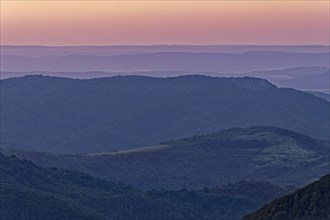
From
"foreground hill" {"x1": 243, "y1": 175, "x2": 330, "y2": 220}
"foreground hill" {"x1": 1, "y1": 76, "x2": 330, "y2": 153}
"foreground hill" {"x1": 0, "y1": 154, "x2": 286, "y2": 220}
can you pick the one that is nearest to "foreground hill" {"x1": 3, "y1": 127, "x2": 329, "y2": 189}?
"foreground hill" {"x1": 0, "y1": 154, "x2": 286, "y2": 220}

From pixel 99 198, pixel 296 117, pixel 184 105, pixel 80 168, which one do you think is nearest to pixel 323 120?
pixel 296 117

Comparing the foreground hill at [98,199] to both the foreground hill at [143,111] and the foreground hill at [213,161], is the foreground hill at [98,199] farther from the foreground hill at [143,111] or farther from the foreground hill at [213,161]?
the foreground hill at [143,111]

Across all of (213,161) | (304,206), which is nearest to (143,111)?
(213,161)

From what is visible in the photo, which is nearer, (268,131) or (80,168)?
(80,168)

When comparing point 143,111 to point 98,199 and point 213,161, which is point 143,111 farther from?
point 98,199

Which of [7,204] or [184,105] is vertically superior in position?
[184,105]

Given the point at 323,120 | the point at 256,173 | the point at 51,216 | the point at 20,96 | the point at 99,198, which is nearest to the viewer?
the point at 51,216

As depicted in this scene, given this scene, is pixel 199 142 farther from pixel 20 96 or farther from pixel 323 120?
pixel 20 96
